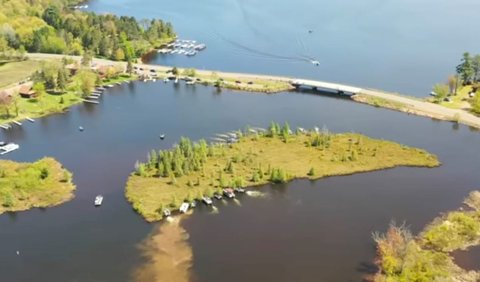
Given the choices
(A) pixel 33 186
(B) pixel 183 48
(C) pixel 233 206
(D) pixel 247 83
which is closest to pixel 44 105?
(A) pixel 33 186

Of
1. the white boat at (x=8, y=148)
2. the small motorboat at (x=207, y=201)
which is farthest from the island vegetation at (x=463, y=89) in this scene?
the white boat at (x=8, y=148)

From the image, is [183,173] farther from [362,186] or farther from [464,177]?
[464,177]

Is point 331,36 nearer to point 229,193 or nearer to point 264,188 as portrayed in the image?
point 264,188

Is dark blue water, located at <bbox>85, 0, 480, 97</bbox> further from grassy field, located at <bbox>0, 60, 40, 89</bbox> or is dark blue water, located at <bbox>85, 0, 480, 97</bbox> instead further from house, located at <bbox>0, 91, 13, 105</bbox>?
house, located at <bbox>0, 91, 13, 105</bbox>

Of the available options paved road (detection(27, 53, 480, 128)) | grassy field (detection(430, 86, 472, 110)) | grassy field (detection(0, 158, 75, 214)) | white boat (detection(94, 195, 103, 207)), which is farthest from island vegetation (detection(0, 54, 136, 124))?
grassy field (detection(430, 86, 472, 110))

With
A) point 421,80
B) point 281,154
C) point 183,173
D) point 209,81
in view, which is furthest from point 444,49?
point 183,173

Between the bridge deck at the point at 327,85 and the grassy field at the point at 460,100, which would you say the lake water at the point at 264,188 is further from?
the grassy field at the point at 460,100
